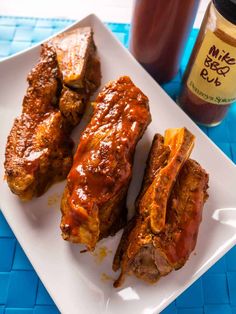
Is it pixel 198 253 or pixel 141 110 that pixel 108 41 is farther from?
pixel 198 253

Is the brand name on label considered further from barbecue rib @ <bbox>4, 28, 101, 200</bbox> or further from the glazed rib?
barbecue rib @ <bbox>4, 28, 101, 200</bbox>

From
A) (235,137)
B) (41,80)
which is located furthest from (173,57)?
(41,80)

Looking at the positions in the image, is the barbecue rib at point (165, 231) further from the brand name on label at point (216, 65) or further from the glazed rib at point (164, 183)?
the brand name on label at point (216, 65)

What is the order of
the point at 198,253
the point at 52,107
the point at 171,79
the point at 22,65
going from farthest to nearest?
1. the point at 171,79
2. the point at 22,65
3. the point at 52,107
4. the point at 198,253

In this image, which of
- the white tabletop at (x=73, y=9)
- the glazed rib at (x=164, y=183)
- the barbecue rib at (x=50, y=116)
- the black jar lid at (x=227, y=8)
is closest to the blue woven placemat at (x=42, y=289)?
the barbecue rib at (x=50, y=116)

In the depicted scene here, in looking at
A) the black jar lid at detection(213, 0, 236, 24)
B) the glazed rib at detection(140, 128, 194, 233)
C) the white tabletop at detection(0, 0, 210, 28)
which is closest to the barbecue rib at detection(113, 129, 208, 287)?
the glazed rib at detection(140, 128, 194, 233)
